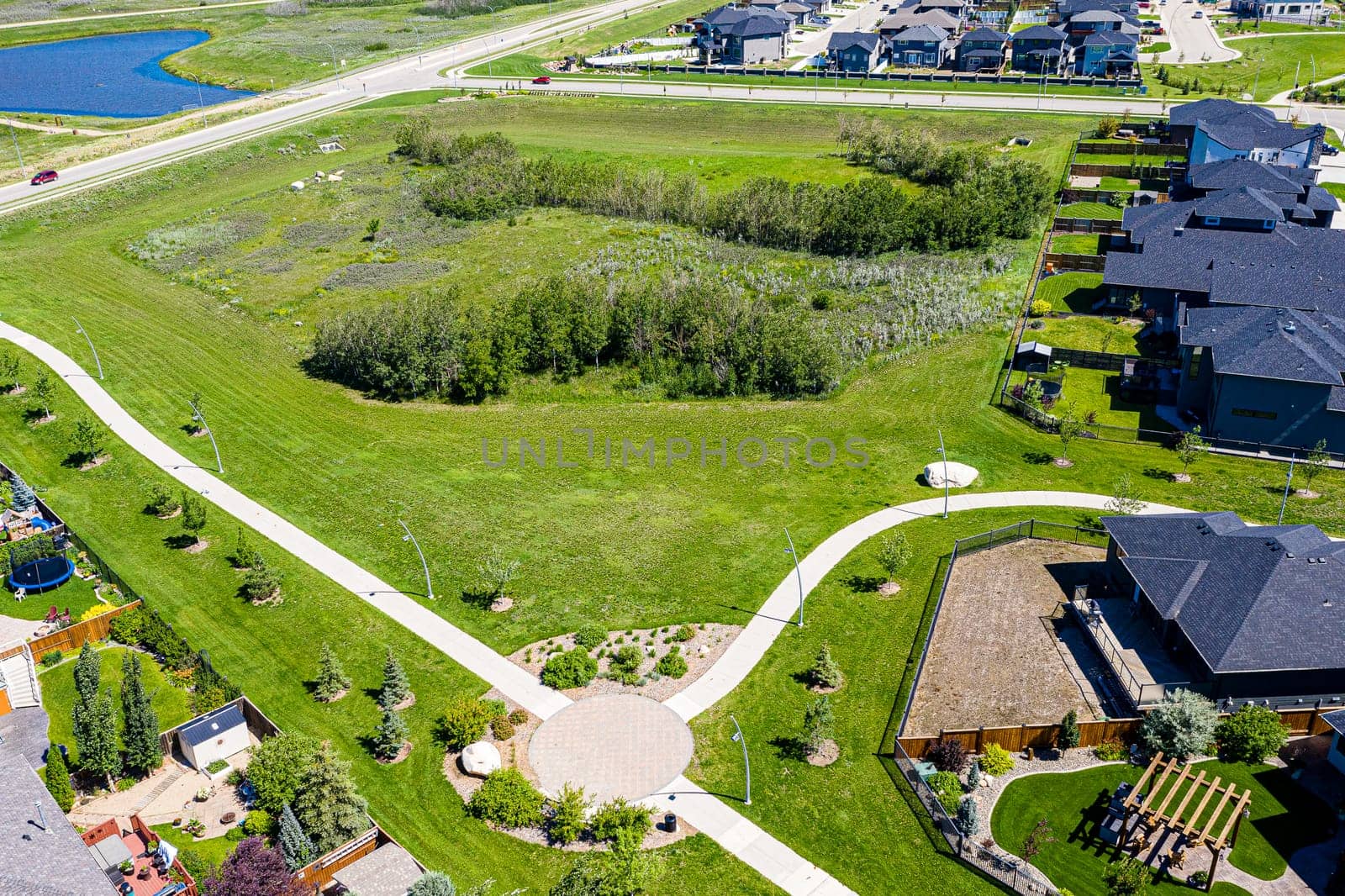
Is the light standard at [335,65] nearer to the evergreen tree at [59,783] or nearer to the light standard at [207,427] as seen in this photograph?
the light standard at [207,427]

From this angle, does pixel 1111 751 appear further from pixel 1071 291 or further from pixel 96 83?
pixel 96 83

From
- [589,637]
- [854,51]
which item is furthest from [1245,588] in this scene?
[854,51]

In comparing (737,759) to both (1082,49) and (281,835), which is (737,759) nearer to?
(281,835)

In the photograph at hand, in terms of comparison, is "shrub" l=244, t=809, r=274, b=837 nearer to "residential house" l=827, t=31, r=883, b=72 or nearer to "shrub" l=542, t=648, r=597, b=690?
"shrub" l=542, t=648, r=597, b=690

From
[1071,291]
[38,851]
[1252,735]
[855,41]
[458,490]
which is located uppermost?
[855,41]

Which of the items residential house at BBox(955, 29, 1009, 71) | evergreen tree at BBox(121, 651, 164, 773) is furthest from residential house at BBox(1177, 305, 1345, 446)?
residential house at BBox(955, 29, 1009, 71)

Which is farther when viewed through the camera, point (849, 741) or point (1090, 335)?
point (1090, 335)

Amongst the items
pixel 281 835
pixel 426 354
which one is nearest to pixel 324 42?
pixel 426 354
